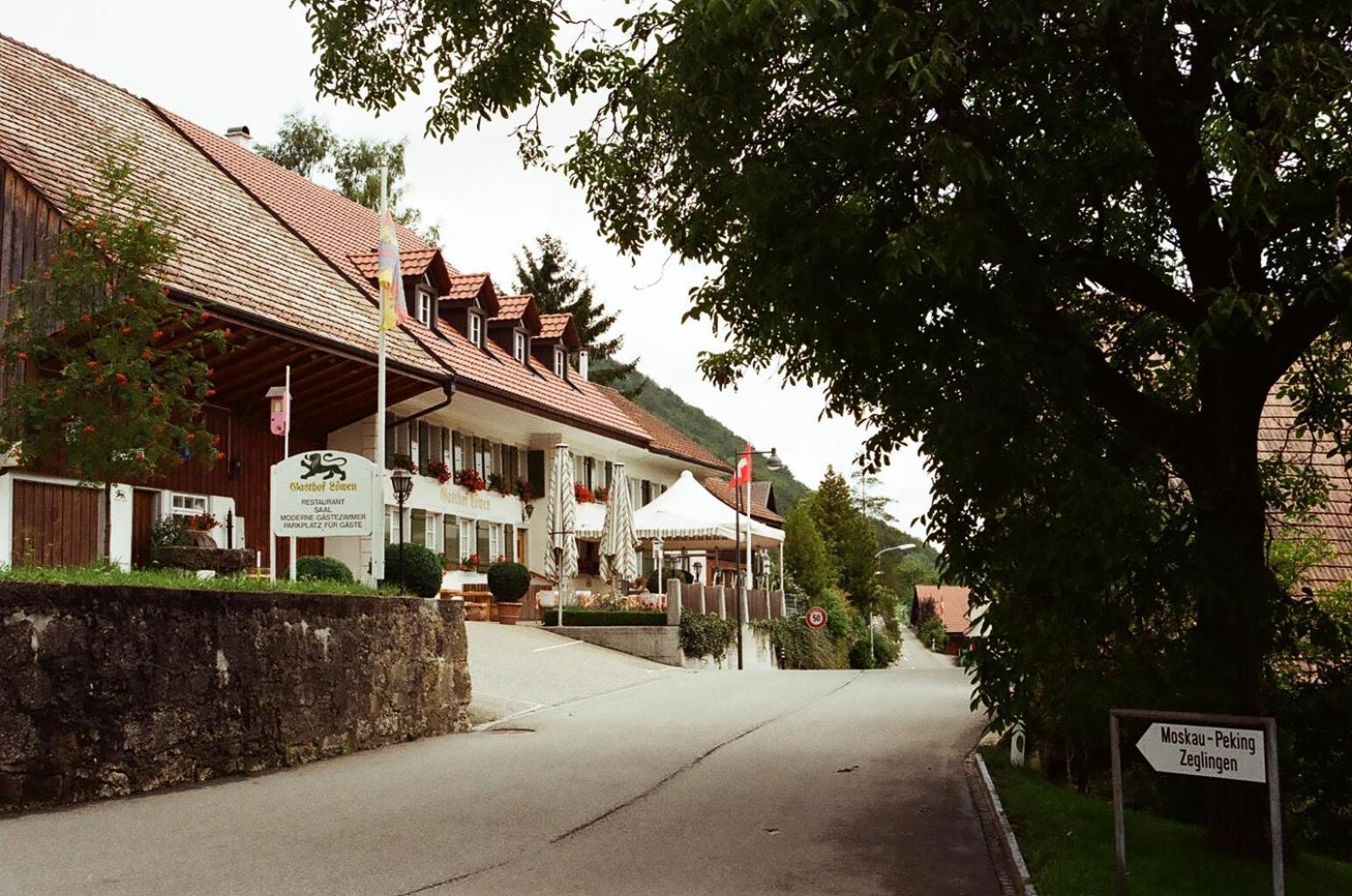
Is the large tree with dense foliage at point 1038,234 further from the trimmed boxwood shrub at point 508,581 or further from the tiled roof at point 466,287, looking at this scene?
the tiled roof at point 466,287

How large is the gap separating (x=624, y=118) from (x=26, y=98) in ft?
57.8

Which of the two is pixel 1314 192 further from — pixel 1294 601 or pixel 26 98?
pixel 26 98

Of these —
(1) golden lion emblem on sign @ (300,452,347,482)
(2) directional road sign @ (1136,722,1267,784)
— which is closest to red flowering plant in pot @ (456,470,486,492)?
(1) golden lion emblem on sign @ (300,452,347,482)

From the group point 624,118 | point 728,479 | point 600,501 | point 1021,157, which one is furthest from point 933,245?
point 728,479

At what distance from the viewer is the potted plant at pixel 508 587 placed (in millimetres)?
33000

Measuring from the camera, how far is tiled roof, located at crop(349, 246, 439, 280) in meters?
31.5

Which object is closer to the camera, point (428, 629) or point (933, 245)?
point (933, 245)

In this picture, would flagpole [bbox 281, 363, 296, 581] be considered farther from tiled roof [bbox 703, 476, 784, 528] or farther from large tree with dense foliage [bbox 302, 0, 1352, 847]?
tiled roof [bbox 703, 476, 784, 528]

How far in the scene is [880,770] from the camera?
530 inches

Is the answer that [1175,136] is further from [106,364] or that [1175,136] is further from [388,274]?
[388,274]

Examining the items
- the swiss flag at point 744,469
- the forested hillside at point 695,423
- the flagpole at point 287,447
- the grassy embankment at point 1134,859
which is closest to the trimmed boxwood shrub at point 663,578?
the swiss flag at point 744,469

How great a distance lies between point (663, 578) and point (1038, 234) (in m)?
35.9

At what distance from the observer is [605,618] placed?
31656 millimetres

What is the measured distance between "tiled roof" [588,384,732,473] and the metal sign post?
130 feet
